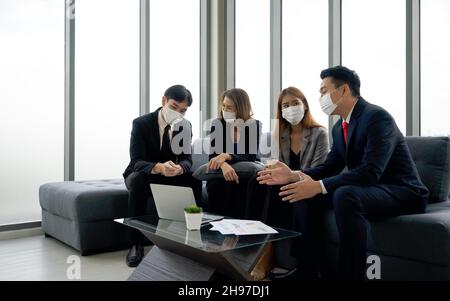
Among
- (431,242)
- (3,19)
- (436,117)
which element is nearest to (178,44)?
(3,19)

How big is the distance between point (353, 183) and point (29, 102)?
2.85 m

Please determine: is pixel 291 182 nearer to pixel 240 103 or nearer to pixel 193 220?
pixel 193 220

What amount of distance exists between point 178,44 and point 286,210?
9.53 ft

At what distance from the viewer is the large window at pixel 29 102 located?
3.29m

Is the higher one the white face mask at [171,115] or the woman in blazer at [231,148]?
the white face mask at [171,115]

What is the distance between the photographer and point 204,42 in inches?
180

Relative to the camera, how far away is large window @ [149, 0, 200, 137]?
14.0 ft

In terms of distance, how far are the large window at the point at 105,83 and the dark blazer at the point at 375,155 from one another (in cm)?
263

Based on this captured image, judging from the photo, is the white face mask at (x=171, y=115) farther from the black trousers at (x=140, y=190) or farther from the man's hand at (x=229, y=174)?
the man's hand at (x=229, y=174)

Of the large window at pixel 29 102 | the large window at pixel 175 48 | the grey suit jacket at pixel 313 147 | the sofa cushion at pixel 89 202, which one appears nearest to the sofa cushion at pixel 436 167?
the grey suit jacket at pixel 313 147

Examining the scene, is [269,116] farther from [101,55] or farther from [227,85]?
[101,55]

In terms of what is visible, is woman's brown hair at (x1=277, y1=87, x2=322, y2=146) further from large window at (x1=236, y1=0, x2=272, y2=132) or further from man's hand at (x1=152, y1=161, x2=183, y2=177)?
large window at (x1=236, y1=0, x2=272, y2=132)

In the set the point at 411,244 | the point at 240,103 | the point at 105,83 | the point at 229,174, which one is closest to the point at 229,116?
the point at 240,103

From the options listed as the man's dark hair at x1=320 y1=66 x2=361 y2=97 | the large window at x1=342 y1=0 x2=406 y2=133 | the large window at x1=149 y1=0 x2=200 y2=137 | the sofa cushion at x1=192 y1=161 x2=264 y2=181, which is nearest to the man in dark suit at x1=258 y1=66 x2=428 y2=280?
the man's dark hair at x1=320 y1=66 x2=361 y2=97
